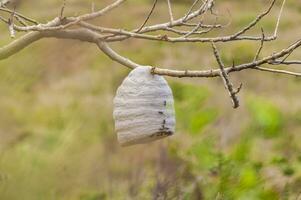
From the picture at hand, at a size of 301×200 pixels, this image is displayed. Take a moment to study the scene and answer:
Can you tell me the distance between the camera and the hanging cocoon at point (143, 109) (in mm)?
3807

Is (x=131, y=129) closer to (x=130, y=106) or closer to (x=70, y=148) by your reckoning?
(x=130, y=106)

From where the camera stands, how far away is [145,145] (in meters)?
10.9

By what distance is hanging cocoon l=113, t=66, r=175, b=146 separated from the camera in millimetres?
3807

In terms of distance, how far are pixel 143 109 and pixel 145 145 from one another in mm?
6986

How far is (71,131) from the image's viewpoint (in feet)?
38.6

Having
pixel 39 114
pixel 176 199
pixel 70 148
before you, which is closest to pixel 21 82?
pixel 70 148

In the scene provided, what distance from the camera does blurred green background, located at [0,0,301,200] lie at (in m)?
5.69

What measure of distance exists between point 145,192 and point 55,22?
3772 mm

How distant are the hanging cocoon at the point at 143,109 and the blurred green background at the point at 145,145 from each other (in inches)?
14.6

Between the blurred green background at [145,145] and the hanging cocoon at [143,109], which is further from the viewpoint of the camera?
the blurred green background at [145,145]

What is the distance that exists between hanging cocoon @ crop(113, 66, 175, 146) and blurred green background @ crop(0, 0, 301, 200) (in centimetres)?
37

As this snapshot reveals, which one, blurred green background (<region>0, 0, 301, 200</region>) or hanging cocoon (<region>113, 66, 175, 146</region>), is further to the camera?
blurred green background (<region>0, 0, 301, 200</region>)

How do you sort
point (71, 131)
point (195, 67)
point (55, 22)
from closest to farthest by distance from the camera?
point (55, 22)
point (71, 131)
point (195, 67)

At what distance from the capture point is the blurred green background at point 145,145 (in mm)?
5691
